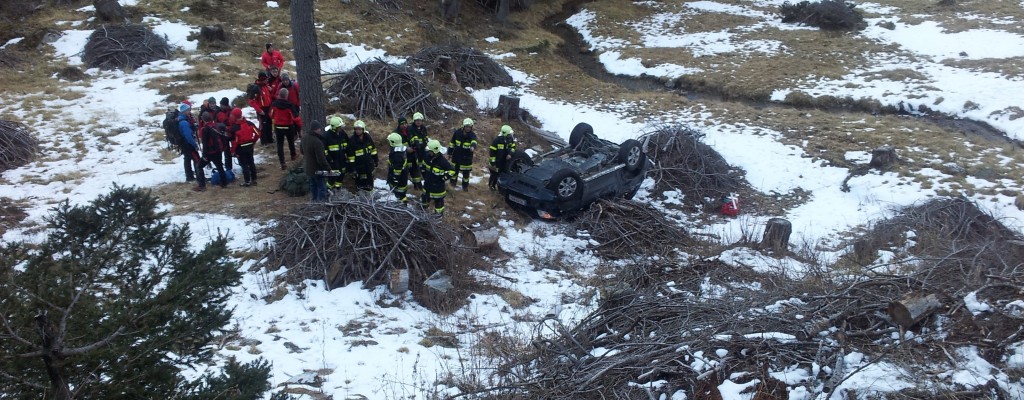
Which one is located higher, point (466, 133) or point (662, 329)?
point (466, 133)

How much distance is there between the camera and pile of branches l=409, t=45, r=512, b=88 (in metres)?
17.3

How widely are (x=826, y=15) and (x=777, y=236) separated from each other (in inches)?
728

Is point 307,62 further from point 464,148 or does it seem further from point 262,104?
point 464,148

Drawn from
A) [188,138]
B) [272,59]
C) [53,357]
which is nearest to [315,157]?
[188,138]

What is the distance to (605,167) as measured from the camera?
37.1ft

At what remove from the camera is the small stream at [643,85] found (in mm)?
15102

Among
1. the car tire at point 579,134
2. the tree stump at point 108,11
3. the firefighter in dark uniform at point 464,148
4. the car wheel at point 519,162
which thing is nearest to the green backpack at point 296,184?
the firefighter in dark uniform at point 464,148

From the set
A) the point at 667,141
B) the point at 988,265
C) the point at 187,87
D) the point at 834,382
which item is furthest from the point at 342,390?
the point at 187,87

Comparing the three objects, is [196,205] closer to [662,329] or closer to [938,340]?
[662,329]

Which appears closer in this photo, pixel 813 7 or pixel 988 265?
pixel 988 265

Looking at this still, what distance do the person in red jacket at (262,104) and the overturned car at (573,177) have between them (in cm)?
457

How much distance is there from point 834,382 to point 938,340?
0.96 meters

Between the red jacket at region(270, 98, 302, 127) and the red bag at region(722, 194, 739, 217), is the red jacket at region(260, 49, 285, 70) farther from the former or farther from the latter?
the red bag at region(722, 194, 739, 217)

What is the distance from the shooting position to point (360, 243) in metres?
8.33
